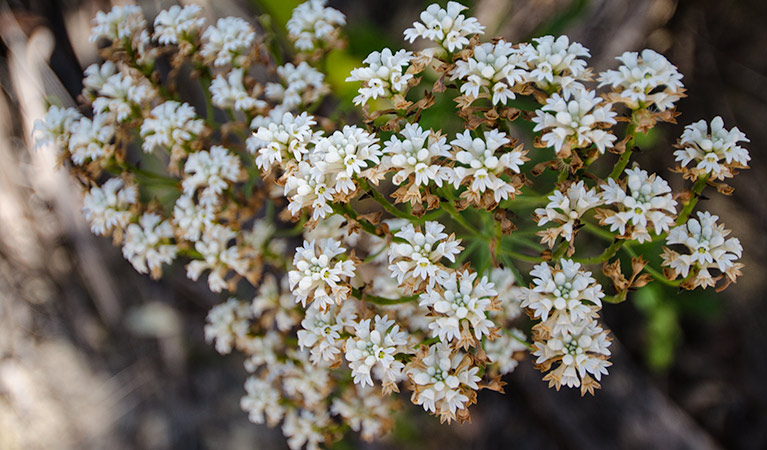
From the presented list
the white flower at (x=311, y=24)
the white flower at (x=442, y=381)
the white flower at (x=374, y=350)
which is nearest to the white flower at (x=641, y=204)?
the white flower at (x=442, y=381)

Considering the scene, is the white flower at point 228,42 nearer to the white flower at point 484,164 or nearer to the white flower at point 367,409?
the white flower at point 484,164

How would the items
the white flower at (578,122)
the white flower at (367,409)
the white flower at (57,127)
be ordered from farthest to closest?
1. the white flower at (367,409)
2. the white flower at (57,127)
3. the white flower at (578,122)

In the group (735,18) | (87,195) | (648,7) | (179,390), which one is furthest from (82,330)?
(735,18)

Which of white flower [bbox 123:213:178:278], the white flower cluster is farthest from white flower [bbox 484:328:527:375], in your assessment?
white flower [bbox 123:213:178:278]

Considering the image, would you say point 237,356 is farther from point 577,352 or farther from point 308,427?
point 577,352

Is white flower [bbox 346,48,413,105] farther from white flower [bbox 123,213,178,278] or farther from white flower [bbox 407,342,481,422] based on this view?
white flower [bbox 123,213,178,278]

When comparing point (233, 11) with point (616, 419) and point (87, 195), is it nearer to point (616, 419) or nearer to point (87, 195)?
point (87, 195)

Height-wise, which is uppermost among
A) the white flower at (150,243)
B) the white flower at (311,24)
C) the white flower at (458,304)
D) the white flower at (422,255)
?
the white flower at (311,24)
